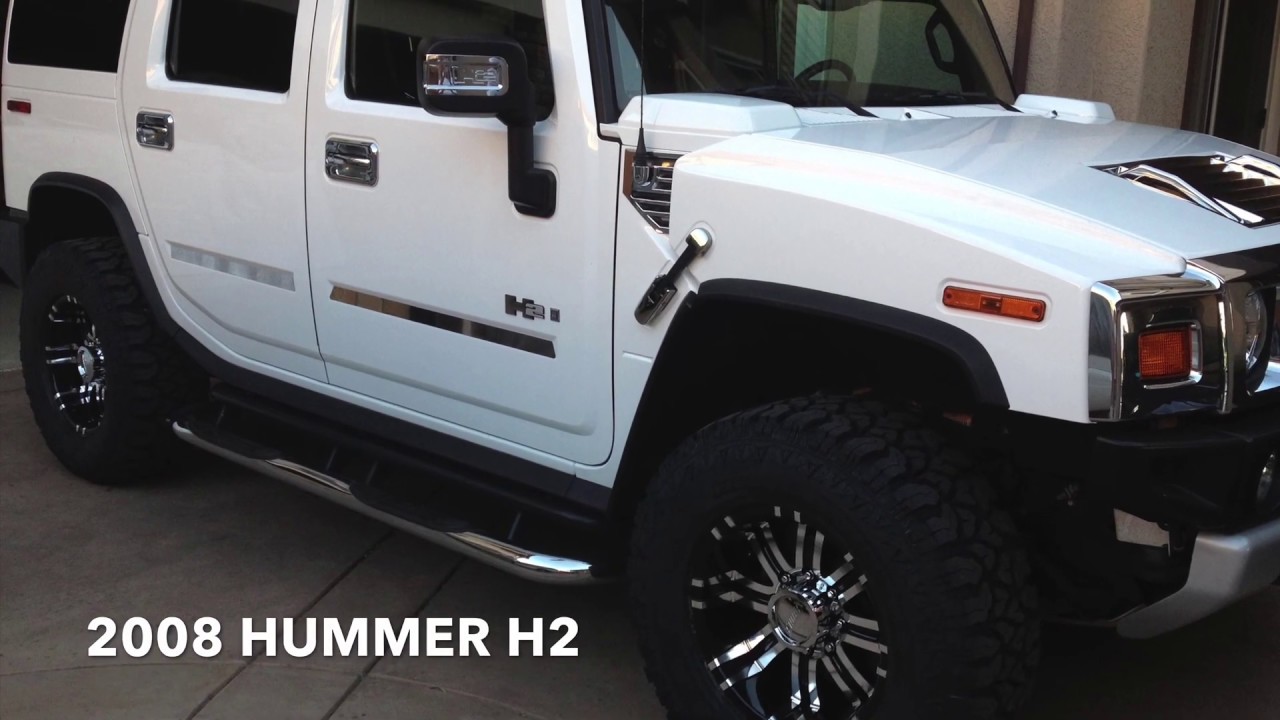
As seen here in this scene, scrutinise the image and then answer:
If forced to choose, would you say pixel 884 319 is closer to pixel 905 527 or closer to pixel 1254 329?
pixel 905 527

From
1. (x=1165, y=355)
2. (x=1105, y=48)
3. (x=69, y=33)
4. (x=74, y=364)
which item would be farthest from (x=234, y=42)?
(x=1105, y=48)

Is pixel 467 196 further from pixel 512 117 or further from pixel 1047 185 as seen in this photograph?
pixel 1047 185

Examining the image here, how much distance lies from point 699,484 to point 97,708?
1676 millimetres

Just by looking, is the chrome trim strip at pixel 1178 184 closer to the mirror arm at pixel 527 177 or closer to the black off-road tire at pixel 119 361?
the mirror arm at pixel 527 177

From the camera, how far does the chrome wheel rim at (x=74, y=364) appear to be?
468cm

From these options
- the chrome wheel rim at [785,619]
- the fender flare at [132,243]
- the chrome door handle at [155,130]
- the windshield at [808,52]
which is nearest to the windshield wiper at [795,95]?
the windshield at [808,52]

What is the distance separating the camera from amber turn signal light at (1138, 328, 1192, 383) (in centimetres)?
230

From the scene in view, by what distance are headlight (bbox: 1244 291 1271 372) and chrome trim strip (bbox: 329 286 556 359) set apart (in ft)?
4.98

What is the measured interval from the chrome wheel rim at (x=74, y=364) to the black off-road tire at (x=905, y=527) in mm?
2816

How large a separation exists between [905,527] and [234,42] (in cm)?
260

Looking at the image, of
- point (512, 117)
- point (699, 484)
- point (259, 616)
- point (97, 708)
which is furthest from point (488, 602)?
point (512, 117)

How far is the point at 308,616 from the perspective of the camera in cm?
375

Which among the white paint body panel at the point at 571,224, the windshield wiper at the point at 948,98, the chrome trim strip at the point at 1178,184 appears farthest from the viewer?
the windshield wiper at the point at 948,98

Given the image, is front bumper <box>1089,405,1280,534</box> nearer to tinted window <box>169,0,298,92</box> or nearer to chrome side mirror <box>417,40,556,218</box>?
chrome side mirror <box>417,40,556,218</box>
